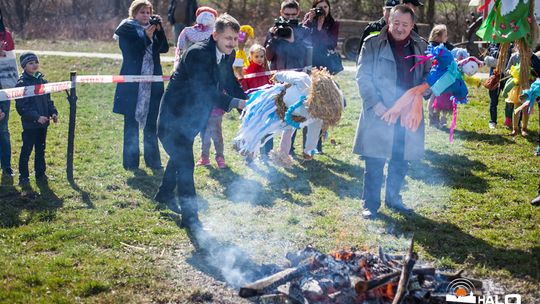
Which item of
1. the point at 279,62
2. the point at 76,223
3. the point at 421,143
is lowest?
the point at 76,223

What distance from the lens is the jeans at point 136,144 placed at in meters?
8.82

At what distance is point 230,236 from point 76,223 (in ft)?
5.15

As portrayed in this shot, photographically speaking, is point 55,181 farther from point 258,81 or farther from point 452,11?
point 452,11

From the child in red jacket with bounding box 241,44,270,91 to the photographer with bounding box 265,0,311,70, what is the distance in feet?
0.42

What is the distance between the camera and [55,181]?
8211 mm

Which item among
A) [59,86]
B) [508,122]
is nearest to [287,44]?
[59,86]

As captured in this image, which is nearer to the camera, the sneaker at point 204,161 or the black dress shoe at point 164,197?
the black dress shoe at point 164,197

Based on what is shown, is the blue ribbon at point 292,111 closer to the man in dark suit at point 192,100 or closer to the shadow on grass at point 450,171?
the man in dark suit at point 192,100

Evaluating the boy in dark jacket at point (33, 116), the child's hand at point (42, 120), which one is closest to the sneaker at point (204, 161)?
the boy in dark jacket at point (33, 116)

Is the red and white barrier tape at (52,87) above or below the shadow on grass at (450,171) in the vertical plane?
above

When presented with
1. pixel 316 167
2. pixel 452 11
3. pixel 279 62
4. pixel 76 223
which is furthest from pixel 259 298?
pixel 452 11

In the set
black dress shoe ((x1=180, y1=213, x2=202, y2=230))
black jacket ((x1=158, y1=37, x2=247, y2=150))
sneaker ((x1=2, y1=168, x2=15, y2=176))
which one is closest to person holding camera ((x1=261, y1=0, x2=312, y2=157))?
black jacket ((x1=158, y1=37, x2=247, y2=150))

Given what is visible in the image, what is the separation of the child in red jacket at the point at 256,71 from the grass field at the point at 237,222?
3.56 ft

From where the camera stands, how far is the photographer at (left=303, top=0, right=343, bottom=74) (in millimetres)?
9844
